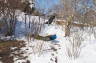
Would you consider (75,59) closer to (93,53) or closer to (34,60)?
(93,53)

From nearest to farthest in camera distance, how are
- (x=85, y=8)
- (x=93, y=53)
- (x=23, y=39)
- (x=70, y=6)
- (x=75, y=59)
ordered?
(x=75, y=59) < (x=93, y=53) < (x=23, y=39) < (x=70, y=6) < (x=85, y=8)

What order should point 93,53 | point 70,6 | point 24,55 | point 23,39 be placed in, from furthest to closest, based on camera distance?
point 70,6
point 23,39
point 24,55
point 93,53

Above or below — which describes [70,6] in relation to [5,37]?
above

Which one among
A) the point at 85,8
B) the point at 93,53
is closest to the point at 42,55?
the point at 93,53

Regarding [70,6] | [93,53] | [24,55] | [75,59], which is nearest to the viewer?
[75,59]

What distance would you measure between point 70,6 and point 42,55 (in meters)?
7.30

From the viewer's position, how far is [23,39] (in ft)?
30.2

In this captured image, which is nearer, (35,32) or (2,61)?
(2,61)

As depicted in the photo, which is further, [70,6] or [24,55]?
[70,6]

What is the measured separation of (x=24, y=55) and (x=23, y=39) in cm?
310

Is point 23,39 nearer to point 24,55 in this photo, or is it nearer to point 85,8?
point 24,55

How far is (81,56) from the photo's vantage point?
5.41 m

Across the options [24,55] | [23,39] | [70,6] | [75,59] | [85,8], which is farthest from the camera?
[85,8]

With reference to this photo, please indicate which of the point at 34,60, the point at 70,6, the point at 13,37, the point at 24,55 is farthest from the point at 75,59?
the point at 70,6
